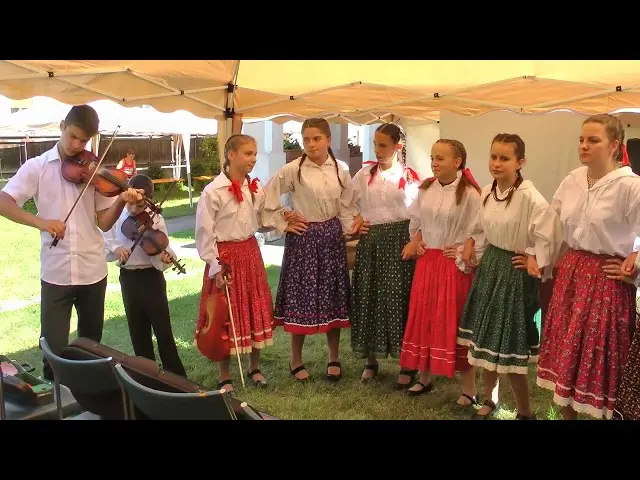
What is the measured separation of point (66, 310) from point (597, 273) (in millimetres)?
2592

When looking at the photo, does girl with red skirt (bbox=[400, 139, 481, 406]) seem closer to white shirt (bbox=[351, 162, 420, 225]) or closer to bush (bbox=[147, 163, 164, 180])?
white shirt (bbox=[351, 162, 420, 225])

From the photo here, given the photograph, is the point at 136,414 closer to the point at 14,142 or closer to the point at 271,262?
the point at 271,262

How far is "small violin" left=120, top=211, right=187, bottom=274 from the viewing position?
3.19m

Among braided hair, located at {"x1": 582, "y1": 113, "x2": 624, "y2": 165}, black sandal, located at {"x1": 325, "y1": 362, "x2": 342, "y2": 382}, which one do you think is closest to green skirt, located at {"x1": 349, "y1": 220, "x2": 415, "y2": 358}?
black sandal, located at {"x1": 325, "y1": 362, "x2": 342, "y2": 382}

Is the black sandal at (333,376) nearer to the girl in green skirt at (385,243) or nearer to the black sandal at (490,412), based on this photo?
the girl in green skirt at (385,243)

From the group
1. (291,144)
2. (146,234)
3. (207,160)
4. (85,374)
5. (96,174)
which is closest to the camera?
(85,374)

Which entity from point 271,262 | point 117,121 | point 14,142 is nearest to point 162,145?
point 14,142

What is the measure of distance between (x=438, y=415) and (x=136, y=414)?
1.94 m

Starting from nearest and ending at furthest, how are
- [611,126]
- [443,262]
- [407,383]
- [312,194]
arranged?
[611,126] → [443,262] → [312,194] → [407,383]

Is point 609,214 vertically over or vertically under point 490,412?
over

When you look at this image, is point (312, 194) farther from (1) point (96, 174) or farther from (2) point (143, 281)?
(1) point (96, 174)

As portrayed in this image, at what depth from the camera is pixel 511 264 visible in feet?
→ 9.54

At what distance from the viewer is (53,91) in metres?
3.07

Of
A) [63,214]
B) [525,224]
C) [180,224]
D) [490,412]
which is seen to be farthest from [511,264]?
[180,224]
